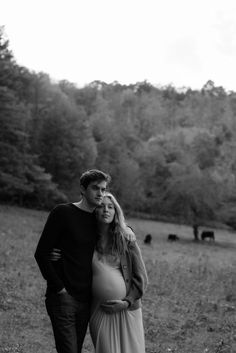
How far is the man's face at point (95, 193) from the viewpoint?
4234 mm

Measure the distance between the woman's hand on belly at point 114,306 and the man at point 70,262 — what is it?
203 mm

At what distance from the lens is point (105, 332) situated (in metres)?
4.17

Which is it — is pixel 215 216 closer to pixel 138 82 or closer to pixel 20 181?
pixel 20 181

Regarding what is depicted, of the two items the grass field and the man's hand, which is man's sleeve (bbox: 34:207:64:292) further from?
the grass field

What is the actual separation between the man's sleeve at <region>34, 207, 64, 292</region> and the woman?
0.26 feet

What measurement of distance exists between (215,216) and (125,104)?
197 feet

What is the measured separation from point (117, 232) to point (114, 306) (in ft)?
2.24

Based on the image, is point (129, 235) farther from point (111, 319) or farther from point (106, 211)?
point (111, 319)

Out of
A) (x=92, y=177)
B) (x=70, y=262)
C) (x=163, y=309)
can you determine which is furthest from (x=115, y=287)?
(x=163, y=309)

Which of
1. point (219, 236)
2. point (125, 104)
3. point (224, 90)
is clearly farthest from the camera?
point (224, 90)

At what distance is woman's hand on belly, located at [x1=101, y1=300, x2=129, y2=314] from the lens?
4160mm

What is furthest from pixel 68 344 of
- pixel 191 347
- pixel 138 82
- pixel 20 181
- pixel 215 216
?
pixel 138 82

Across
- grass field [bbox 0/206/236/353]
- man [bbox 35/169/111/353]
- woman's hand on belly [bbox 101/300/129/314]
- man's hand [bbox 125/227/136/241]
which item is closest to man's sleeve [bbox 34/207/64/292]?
man [bbox 35/169/111/353]

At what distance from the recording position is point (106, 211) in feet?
13.8
